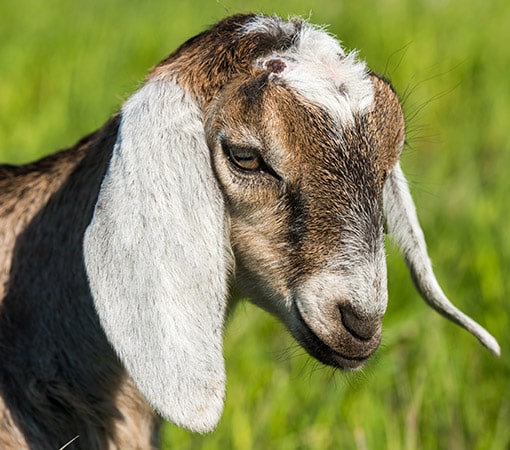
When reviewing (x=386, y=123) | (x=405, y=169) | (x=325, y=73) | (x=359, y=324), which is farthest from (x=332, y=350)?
(x=405, y=169)

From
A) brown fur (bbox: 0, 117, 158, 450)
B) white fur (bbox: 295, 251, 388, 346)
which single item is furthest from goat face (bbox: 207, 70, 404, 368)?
brown fur (bbox: 0, 117, 158, 450)

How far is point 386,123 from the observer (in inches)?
131

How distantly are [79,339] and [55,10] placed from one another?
5.37 meters

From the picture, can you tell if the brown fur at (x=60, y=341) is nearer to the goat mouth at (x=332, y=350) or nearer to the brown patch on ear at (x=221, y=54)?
the brown patch on ear at (x=221, y=54)

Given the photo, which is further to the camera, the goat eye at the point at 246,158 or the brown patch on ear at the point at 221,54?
the brown patch on ear at the point at 221,54

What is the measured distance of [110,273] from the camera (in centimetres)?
310

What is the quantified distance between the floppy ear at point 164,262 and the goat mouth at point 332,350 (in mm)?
231

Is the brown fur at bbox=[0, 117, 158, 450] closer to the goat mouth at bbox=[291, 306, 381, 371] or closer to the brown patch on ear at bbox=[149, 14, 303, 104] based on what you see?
the brown patch on ear at bbox=[149, 14, 303, 104]

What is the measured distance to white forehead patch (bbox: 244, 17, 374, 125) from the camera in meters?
3.21

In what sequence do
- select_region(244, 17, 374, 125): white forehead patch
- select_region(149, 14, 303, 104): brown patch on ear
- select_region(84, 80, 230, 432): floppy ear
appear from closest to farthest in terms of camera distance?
select_region(84, 80, 230, 432): floppy ear < select_region(244, 17, 374, 125): white forehead patch < select_region(149, 14, 303, 104): brown patch on ear

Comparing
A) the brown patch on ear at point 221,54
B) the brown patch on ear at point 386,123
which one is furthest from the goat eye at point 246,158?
the brown patch on ear at point 386,123

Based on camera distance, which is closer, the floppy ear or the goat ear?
the floppy ear

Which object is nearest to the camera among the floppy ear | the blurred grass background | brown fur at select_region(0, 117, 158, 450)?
the floppy ear

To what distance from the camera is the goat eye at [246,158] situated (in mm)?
3174
